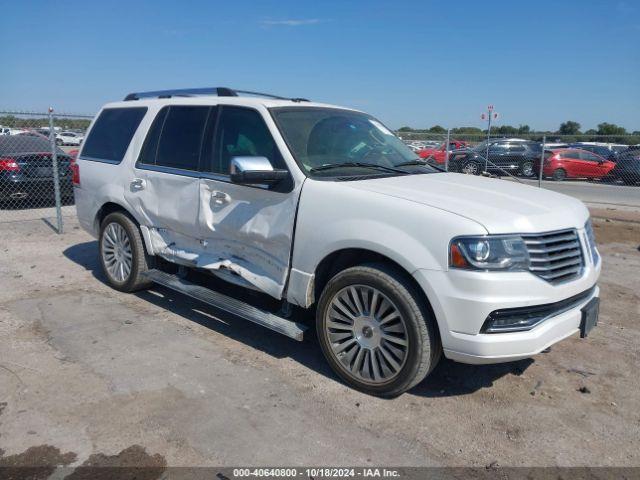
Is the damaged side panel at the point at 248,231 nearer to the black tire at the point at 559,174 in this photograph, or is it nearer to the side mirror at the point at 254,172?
the side mirror at the point at 254,172

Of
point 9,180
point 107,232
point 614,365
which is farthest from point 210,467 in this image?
point 9,180

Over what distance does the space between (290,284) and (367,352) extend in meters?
0.78

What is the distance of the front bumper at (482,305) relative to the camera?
3.17 m

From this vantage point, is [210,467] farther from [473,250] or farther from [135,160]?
[135,160]

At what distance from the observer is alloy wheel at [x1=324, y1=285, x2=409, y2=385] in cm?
353

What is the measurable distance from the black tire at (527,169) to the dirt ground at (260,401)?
17.0m

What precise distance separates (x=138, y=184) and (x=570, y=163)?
63.7 feet

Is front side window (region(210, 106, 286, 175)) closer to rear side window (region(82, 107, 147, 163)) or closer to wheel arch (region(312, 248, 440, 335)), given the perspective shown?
wheel arch (region(312, 248, 440, 335))

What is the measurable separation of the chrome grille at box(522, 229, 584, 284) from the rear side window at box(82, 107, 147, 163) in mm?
4023

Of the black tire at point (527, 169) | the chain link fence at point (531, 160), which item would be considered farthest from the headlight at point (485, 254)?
the black tire at point (527, 169)

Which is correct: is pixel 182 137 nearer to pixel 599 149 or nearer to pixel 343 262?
pixel 343 262

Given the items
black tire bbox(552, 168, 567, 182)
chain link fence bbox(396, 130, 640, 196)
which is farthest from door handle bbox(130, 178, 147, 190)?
black tire bbox(552, 168, 567, 182)

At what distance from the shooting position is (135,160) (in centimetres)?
543

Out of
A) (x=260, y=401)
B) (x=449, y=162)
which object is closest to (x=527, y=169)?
(x=449, y=162)
